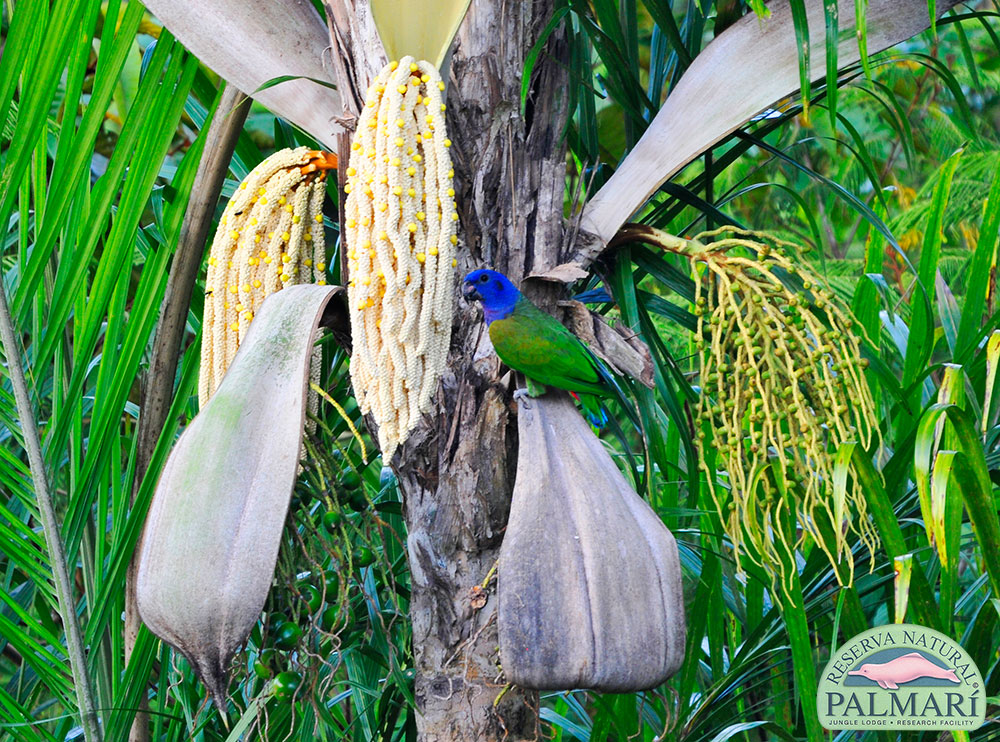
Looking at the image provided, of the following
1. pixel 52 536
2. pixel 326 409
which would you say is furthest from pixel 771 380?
pixel 52 536

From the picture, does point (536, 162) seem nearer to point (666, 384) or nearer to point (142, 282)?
point (666, 384)

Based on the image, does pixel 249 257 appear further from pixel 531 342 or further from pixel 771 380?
pixel 771 380

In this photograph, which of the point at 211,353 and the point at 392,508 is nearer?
the point at 211,353

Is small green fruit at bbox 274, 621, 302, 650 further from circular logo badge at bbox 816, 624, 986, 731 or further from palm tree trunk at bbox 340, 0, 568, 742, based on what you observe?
circular logo badge at bbox 816, 624, 986, 731

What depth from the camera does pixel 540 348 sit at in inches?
31.8

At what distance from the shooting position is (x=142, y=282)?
1049 millimetres

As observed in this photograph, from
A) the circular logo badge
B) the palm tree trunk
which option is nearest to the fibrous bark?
the palm tree trunk

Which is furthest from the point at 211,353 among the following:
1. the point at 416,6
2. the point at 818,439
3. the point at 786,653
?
the point at 786,653

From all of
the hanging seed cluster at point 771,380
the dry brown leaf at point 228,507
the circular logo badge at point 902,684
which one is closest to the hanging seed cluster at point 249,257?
the dry brown leaf at point 228,507

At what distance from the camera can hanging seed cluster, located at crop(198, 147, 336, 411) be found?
90cm

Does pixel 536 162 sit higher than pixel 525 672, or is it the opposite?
pixel 536 162

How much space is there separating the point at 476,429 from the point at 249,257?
0.96 feet

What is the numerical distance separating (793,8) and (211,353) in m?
0.65

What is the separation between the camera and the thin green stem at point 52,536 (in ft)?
3.39
